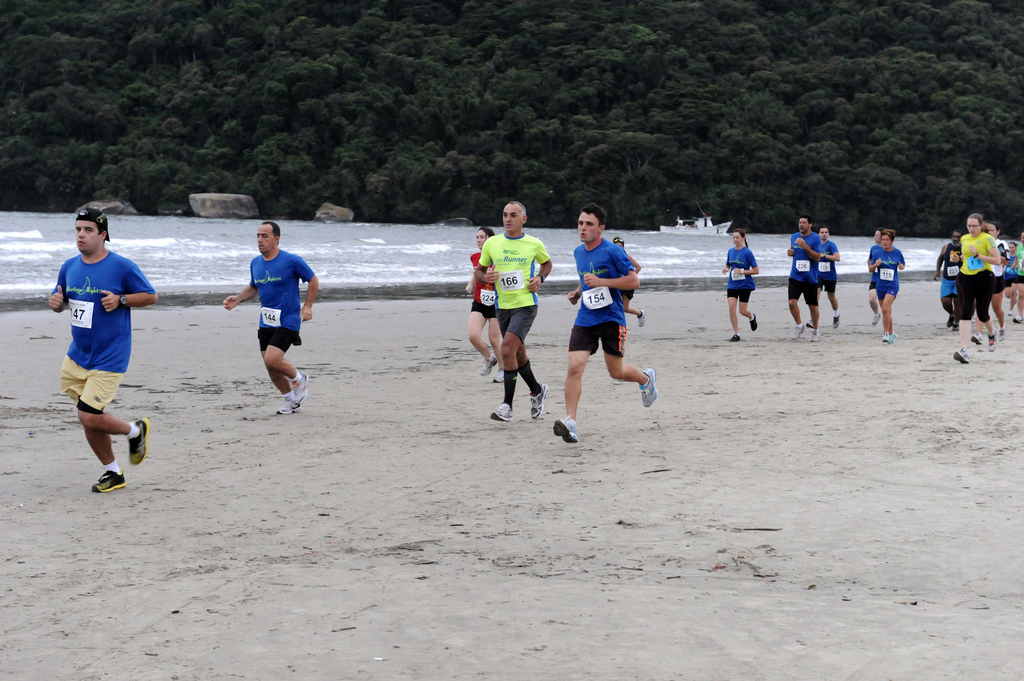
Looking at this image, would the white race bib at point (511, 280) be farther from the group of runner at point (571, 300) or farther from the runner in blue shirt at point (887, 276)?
the runner in blue shirt at point (887, 276)

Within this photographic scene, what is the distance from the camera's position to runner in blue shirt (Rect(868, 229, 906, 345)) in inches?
576

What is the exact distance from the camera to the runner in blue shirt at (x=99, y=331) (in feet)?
20.4

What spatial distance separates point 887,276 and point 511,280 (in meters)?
8.13

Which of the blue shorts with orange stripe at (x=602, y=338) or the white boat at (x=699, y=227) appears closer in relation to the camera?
the blue shorts with orange stripe at (x=602, y=338)

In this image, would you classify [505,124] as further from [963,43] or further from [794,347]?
[794,347]

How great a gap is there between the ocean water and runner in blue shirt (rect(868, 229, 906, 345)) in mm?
11890

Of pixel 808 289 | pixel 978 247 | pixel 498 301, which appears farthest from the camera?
pixel 808 289

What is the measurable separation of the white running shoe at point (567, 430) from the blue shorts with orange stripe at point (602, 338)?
591 millimetres

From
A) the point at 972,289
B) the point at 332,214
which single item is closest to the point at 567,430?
the point at 972,289

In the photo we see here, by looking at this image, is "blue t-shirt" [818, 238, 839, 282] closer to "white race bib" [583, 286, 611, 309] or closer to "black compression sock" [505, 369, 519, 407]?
"black compression sock" [505, 369, 519, 407]

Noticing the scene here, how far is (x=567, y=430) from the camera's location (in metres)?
7.48

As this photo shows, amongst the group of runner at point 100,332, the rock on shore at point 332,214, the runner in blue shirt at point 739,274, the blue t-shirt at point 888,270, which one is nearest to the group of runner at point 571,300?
the group of runner at point 100,332

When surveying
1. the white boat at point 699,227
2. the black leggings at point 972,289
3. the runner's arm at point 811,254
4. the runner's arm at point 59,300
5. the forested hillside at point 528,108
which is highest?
the forested hillside at point 528,108

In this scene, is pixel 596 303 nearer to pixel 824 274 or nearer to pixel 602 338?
pixel 602 338
